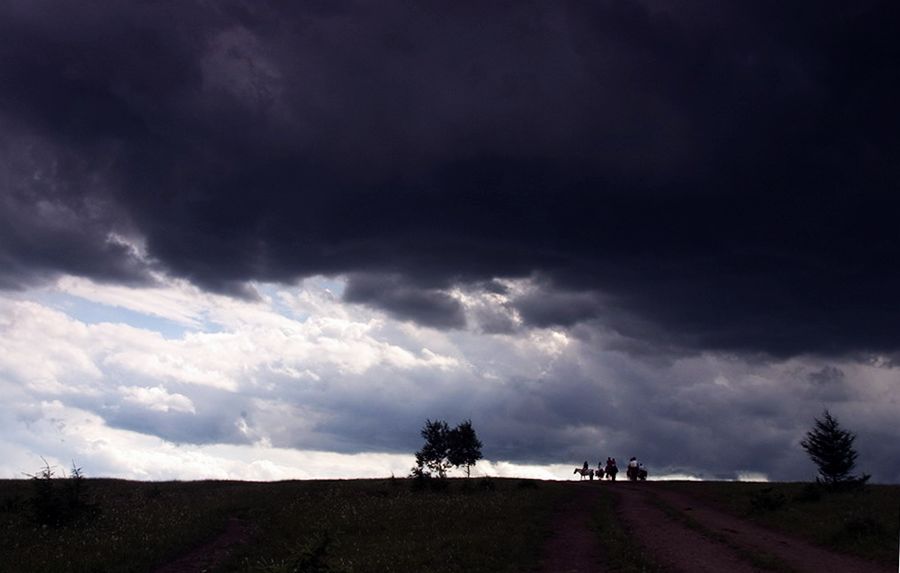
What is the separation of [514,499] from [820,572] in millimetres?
19997

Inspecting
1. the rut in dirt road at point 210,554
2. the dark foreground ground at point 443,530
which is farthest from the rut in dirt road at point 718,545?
the rut in dirt road at point 210,554

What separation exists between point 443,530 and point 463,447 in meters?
64.6

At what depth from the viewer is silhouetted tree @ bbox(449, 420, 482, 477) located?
92.6 m

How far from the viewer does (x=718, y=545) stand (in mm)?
26141

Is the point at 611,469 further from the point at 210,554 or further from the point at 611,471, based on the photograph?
the point at 210,554

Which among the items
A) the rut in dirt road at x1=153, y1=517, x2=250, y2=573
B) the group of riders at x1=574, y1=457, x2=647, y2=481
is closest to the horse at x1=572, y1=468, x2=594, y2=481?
the group of riders at x1=574, y1=457, x2=647, y2=481

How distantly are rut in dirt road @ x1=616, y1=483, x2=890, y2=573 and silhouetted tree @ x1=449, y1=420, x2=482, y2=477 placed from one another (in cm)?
5500

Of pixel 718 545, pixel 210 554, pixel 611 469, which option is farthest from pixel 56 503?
pixel 611 469

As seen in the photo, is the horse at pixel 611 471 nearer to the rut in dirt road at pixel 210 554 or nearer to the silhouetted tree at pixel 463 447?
the silhouetted tree at pixel 463 447

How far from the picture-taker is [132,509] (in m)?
40.5

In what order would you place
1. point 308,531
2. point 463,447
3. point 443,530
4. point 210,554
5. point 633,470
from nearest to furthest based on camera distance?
point 210,554, point 443,530, point 308,531, point 633,470, point 463,447

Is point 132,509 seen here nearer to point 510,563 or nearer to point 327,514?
point 327,514

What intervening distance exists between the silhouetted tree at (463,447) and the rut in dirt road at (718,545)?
54999 mm

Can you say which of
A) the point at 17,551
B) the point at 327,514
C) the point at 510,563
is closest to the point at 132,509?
the point at 327,514
